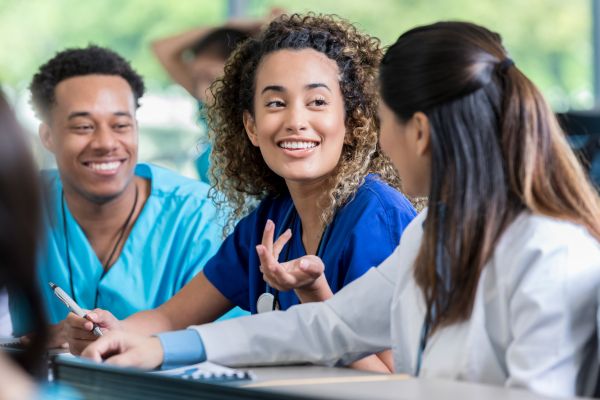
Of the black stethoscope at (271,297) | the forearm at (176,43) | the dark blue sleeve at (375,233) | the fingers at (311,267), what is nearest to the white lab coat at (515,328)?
the fingers at (311,267)

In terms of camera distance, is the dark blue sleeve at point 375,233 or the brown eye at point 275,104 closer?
the dark blue sleeve at point 375,233

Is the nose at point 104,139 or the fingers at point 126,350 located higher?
the nose at point 104,139

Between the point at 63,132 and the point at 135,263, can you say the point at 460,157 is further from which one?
the point at 63,132

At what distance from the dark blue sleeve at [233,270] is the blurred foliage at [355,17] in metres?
3.62

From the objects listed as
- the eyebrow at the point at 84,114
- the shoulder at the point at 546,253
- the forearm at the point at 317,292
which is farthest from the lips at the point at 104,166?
the shoulder at the point at 546,253

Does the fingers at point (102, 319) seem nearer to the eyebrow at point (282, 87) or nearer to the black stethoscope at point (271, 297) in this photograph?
the black stethoscope at point (271, 297)

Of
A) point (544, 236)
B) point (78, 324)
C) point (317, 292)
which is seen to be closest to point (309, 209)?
point (317, 292)

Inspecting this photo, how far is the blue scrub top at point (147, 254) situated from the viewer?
2.19 metres

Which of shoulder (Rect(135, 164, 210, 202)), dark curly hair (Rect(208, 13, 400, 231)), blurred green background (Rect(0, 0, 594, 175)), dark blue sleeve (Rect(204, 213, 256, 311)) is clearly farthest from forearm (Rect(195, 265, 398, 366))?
blurred green background (Rect(0, 0, 594, 175))

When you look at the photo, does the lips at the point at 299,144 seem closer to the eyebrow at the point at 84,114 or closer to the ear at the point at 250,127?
the ear at the point at 250,127

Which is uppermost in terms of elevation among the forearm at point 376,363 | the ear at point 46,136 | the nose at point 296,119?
the ear at point 46,136

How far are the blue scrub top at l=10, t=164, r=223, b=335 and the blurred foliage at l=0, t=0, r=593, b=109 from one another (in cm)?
312

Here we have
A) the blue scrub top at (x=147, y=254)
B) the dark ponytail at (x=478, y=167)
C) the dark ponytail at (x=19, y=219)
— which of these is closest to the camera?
the dark ponytail at (x=19, y=219)

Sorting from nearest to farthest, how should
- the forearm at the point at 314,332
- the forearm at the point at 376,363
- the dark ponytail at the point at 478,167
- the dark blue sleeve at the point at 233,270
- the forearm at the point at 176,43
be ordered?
the dark ponytail at the point at 478,167 → the forearm at the point at 314,332 → the forearm at the point at 376,363 → the dark blue sleeve at the point at 233,270 → the forearm at the point at 176,43
